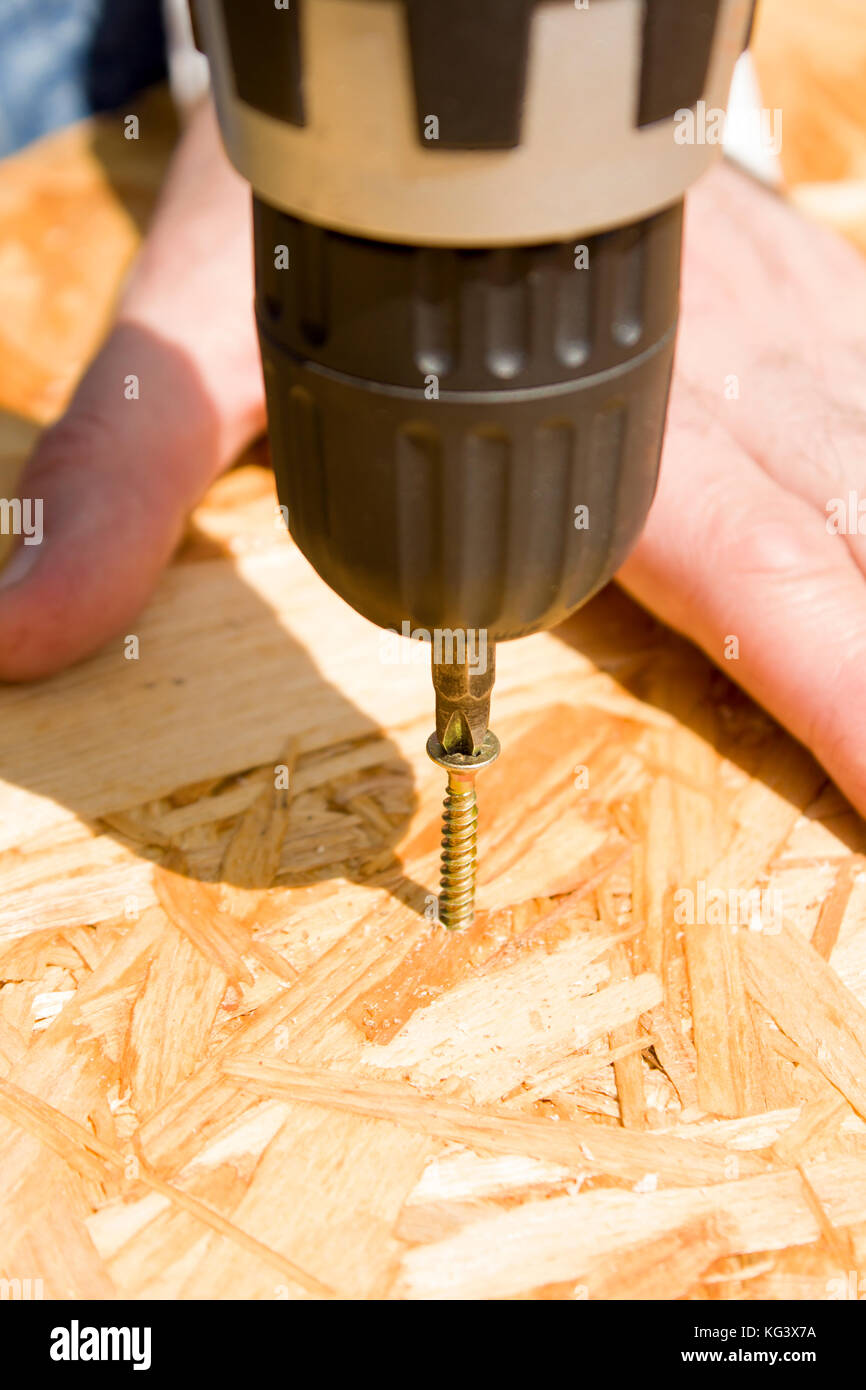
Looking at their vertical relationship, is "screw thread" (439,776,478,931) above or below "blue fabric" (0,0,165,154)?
below

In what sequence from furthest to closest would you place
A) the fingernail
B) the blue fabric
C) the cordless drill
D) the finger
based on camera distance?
the blue fabric, the fingernail, the finger, the cordless drill

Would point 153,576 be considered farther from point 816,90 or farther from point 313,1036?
point 816,90

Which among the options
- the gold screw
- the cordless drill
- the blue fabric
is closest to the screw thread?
the gold screw

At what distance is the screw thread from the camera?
0.72 meters

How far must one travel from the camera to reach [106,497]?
101 cm

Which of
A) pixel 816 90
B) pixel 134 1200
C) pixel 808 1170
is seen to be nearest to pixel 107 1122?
pixel 134 1200

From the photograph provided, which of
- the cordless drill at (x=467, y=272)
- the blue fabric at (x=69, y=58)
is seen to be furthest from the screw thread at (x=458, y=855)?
the blue fabric at (x=69, y=58)

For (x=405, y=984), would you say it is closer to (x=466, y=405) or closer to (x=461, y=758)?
(x=461, y=758)

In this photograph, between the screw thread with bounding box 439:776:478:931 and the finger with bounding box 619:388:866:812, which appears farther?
the finger with bounding box 619:388:866:812

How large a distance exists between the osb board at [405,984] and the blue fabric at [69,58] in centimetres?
90

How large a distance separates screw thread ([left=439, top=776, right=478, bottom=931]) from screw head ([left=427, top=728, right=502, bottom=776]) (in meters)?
0.02

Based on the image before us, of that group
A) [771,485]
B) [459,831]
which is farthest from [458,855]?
[771,485]

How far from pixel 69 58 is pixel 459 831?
1336 millimetres

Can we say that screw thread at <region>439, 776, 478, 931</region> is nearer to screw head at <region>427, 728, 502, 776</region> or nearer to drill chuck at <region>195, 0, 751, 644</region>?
screw head at <region>427, 728, 502, 776</region>
